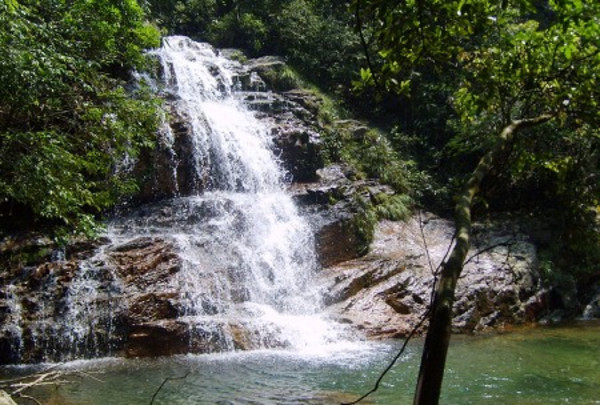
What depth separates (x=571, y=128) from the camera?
12945mm

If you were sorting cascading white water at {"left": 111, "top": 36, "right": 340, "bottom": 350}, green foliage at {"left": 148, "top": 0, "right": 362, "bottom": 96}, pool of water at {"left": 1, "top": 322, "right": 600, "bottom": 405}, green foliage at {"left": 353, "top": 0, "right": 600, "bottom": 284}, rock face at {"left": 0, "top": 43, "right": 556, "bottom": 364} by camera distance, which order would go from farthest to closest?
green foliage at {"left": 148, "top": 0, "right": 362, "bottom": 96}, cascading white water at {"left": 111, "top": 36, "right": 340, "bottom": 350}, rock face at {"left": 0, "top": 43, "right": 556, "bottom": 364}, pool of water at {"left": 1, "top": 322, "right": 600, "bottom": 405}, green foliage at {"left": 353, "top": 0, "right": 600, "bottom": 284}

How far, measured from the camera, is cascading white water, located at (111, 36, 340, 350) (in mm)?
10336

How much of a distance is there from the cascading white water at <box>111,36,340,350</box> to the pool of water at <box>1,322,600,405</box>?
1.19 metres

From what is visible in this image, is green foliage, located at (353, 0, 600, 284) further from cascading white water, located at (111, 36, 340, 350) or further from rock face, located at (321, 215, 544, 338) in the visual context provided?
cascading white water, located at (111, 36, 340, 350)

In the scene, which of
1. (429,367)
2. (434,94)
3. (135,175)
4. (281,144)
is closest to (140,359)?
(135,175)

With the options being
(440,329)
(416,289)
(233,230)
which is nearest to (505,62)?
(440,329)

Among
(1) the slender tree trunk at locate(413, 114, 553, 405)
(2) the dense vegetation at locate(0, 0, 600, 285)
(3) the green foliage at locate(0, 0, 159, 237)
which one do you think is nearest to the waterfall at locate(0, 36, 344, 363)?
(2) the dense vegetation at locate(0, 0, 600, 285)

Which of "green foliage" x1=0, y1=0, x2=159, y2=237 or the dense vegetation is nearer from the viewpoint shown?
the dense vegetation

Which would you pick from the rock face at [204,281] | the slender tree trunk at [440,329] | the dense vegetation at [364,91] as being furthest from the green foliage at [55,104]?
the slender tree trunk at [440,329]

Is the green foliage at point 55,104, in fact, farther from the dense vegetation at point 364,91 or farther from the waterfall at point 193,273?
the waterfall at point 193,273

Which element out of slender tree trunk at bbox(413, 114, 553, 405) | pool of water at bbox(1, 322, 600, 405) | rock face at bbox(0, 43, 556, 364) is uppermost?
slender tree trunk at bbox(413, 114, 553, 405)

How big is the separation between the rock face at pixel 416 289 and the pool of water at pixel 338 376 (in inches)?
45.9

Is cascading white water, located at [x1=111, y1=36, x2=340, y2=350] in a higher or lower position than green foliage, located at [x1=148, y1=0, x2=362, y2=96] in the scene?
lower

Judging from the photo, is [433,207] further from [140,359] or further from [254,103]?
[140,359]
